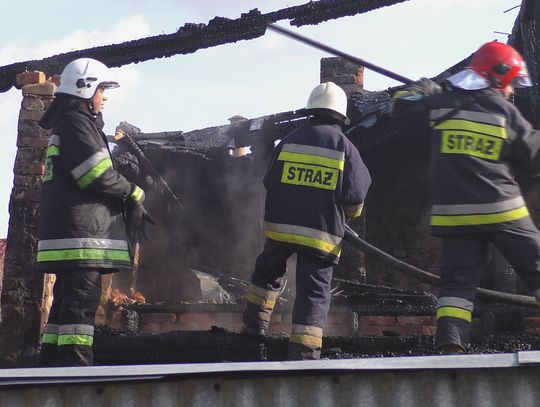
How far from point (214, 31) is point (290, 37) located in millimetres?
2669

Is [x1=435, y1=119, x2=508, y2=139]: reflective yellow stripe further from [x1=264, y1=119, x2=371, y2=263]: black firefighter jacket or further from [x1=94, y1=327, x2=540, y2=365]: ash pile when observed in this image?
[x1=94, y1=327, x2=540, y2=365]: ash pile

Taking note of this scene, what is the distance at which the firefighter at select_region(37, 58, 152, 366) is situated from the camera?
4965 millimetres

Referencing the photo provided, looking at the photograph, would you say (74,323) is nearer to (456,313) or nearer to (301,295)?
(301,295)

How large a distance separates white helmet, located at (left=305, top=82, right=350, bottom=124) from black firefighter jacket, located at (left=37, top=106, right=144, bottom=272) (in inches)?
50.6

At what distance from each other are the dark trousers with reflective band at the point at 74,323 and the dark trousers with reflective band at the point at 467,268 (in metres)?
1.92

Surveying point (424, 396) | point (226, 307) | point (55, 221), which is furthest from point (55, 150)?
point (226, 307)

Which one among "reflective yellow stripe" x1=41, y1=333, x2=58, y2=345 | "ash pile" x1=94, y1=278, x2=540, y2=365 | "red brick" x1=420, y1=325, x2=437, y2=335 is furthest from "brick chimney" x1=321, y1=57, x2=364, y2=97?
"reflective yellow stripe" x1=41, y1=333, x2=58, y2=345

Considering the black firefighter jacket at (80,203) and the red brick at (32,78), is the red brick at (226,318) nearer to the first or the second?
the red brick at (32,78)

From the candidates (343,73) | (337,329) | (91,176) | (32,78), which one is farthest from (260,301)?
(343,73)

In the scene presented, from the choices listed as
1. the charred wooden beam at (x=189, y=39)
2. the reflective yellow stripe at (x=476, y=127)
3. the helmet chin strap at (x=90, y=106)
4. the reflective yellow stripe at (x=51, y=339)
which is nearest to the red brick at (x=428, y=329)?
the charred wooden beam at (x=189, y=39)

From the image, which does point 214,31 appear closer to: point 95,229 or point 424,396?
point 95,229

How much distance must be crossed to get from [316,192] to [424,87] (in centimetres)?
89

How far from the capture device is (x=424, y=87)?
17.3 ft

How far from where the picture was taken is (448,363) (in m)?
3.77
